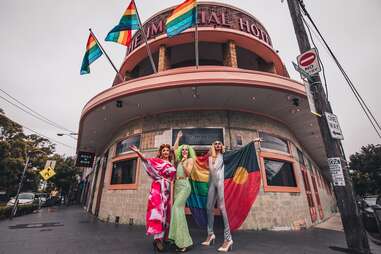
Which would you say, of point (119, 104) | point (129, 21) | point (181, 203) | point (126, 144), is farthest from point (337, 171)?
point (129, 21)

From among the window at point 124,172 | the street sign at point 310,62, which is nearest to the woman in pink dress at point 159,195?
the street sign at point 310,62

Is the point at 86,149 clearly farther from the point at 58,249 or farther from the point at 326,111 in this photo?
the point at 326,111

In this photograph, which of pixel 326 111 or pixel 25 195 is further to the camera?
pixel 25 195

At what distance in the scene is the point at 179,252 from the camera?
3.29 meters

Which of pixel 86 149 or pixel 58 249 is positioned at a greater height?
pixel 86 149

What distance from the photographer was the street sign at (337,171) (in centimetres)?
375

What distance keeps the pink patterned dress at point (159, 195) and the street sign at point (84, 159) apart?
12406mm

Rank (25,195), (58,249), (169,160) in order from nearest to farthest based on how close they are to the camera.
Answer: (58,249)
(169,160)
(25,195)

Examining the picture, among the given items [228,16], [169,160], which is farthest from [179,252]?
[228,16]

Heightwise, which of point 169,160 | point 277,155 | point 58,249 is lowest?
point 58,249

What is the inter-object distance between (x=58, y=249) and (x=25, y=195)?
60.9ft

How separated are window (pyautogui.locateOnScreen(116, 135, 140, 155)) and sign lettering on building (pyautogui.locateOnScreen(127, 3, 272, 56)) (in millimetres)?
5599

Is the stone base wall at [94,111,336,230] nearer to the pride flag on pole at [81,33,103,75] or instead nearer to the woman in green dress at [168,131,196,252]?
the woman in green dress at [168,131,196,252]

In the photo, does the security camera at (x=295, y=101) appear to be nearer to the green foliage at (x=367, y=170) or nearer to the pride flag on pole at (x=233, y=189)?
the pride flag on pole at (x=233, y=189)
